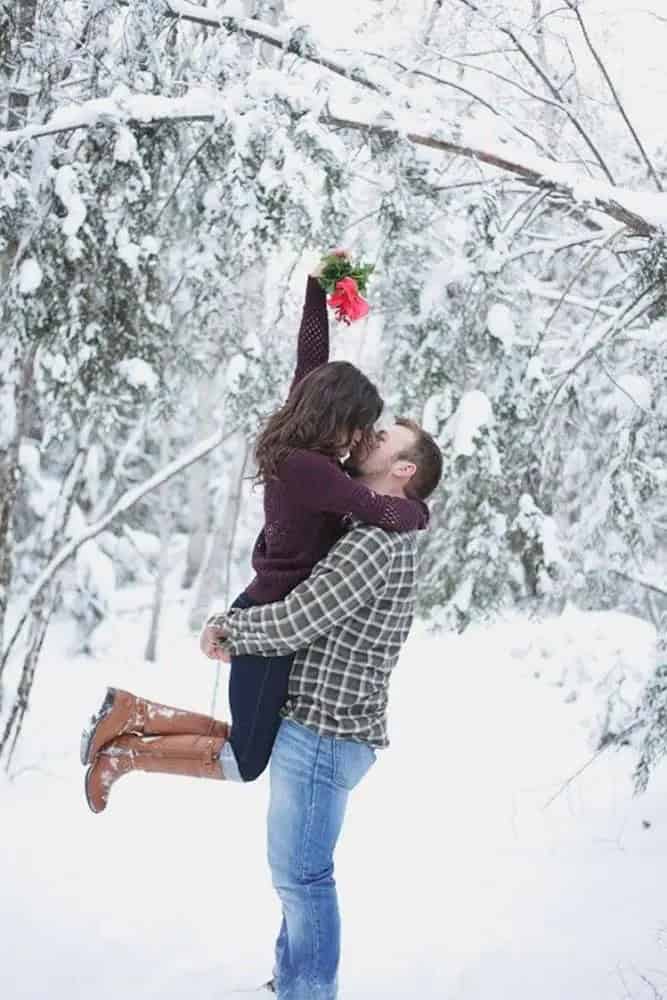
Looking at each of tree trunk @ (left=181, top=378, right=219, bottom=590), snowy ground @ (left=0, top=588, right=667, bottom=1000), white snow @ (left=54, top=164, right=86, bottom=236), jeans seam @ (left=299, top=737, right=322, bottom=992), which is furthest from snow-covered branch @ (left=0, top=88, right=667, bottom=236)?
tree trunk @ (left=181, top=378, right=219, bottom=590)

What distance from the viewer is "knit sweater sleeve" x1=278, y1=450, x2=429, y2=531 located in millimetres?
2961

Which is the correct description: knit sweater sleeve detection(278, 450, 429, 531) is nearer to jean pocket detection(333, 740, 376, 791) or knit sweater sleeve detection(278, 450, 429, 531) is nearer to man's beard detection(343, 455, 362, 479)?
man's beard detection(343, 455, 362, 479)

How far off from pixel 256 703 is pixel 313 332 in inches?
51.0

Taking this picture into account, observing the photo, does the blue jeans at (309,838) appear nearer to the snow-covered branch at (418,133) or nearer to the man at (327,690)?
the man at (327,690)

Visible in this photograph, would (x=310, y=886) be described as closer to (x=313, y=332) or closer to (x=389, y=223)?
(x=313, y=332)

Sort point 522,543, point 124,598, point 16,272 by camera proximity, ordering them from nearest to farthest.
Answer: point 16,272 → point 522,543 → point 124,598

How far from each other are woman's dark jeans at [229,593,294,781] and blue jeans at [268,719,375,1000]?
0.19 feet

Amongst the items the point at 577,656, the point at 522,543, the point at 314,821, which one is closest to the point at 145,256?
the point at 522,543

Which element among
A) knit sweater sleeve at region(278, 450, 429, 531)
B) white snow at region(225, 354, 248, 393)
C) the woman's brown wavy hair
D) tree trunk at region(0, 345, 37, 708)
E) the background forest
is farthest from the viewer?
white snow at region(225, 354, 248, 393)

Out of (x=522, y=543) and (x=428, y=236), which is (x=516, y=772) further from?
(x=428, y=236)

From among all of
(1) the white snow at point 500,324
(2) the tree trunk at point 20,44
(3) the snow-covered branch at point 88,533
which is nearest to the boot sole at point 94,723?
(1) the white snow at point 500,324

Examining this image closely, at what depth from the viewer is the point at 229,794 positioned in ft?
21.8

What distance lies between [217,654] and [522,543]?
2703 mm

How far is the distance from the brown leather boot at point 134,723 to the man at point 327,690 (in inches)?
10.8
